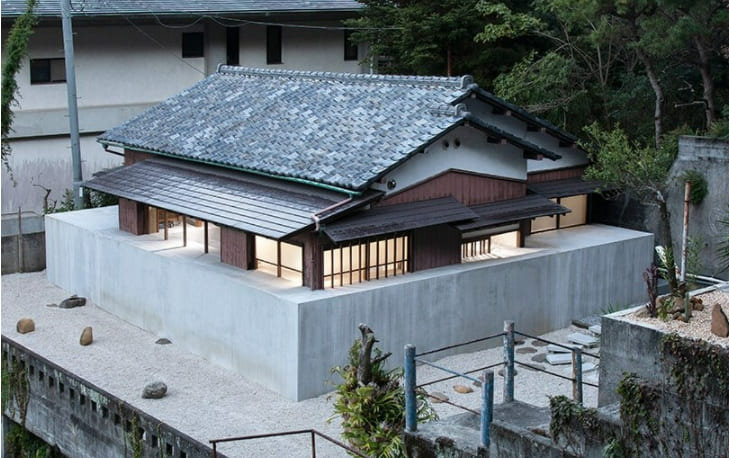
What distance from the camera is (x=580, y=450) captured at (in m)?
12.4

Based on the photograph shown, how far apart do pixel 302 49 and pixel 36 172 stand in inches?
395

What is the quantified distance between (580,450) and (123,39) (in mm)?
24182

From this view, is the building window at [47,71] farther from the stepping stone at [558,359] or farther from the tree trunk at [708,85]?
the stepping stone at [558,359]

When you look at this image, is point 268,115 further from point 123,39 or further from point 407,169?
point 123,39

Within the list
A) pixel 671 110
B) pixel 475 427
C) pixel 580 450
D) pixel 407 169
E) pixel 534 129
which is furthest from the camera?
pixel 671 110

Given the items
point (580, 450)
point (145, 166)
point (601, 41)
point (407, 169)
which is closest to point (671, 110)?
point (601, 41)

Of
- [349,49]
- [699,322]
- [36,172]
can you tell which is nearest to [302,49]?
[349,49]

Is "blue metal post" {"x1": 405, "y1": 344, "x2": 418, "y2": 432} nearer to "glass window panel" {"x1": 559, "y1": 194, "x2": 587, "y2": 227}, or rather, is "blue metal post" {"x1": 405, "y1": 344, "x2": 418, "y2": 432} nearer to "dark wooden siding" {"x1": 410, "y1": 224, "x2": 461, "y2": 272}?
"dark wooden siding" {"x1": 410, "y1": 224, "x2": 461, "y2": 272}

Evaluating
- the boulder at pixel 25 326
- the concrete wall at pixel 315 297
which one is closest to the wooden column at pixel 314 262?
the concrete wall at pixel 315 297

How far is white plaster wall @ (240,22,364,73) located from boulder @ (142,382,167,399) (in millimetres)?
18142

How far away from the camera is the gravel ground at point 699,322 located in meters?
12.6

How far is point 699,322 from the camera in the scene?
1305 cm

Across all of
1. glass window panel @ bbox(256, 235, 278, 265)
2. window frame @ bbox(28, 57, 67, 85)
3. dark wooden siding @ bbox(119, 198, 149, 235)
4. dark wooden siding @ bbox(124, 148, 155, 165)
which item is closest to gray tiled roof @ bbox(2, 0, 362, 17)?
window frame @ bbox(28, 57, 67, 85)

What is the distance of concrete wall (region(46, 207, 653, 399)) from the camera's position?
65.8 feet
